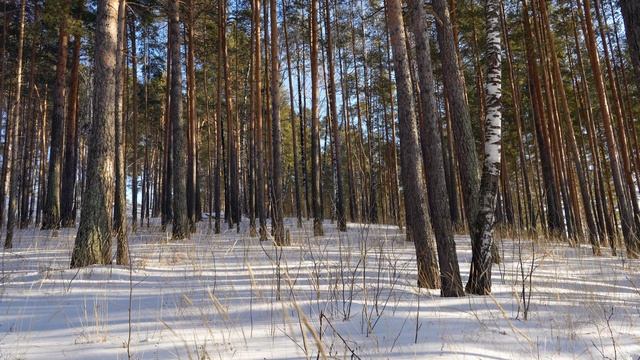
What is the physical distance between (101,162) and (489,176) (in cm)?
524

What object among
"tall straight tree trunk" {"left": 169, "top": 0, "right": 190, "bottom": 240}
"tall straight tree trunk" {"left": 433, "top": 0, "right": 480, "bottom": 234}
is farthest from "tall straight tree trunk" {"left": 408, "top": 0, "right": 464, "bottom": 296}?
"tall straight tree trunk" {"left": 169, "top": 0, "right": 190, "bottom": 240}

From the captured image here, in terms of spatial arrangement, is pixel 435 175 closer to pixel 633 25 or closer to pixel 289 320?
pixel 633 25

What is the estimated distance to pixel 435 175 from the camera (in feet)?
15.0

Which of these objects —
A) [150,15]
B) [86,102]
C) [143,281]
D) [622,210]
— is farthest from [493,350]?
[86,102]

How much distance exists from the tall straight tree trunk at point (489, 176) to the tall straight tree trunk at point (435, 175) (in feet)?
0.81

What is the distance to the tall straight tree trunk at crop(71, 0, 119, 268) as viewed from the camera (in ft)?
17.6

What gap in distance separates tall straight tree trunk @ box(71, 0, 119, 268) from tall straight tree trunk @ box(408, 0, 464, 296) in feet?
14.7

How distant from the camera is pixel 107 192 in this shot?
557 cm

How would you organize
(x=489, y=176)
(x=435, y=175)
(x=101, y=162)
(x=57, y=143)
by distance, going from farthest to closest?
1. (x=57, y=143)
2. (x=101, y=162)
3. (x=435, y=175)
4. (x=489, y=176)

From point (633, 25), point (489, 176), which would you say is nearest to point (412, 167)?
point (489, 176)

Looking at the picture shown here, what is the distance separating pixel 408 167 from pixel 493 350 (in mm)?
2625

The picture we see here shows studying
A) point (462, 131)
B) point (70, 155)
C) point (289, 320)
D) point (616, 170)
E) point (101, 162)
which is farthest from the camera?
point (70, 155)

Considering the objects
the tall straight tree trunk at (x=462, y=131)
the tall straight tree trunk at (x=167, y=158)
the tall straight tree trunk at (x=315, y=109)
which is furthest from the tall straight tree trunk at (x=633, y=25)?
the tall straight tree trunk at (x=167, y=158)

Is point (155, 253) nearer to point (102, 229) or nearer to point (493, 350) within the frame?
point (102, 229)
